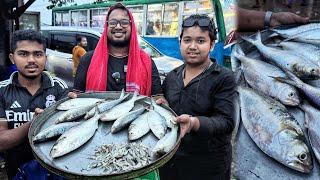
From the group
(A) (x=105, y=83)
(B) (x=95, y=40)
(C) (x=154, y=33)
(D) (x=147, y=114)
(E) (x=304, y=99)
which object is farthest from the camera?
(C) (x=154, y=33)

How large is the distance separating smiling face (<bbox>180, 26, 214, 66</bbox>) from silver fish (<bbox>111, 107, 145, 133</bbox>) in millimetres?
368

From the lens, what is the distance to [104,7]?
11.6 m

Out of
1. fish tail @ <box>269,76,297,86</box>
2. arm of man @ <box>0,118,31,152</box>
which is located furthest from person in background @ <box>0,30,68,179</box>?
fish tail @ <box>269,76,297,86</box>

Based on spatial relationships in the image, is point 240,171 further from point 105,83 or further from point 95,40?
point 95,40

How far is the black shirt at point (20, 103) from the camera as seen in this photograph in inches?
78.2

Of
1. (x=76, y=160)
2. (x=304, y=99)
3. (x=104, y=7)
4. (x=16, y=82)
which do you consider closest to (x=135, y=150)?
(x=76, y=160)

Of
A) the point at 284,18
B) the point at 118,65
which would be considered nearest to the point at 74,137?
the point at 118,65

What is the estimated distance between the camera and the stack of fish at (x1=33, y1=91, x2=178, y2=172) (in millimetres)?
1641

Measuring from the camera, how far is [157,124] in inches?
68.9

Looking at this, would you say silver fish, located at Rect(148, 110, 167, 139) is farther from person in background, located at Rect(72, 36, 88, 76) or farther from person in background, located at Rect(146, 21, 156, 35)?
person in background, located at Rect(146, 21, 156, 35)

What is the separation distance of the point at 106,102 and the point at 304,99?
0.95 m

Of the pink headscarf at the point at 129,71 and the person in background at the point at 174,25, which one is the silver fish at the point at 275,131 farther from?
the person in background at the point at 174,25

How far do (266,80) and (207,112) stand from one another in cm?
53

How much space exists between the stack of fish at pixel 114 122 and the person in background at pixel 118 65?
30 cm
